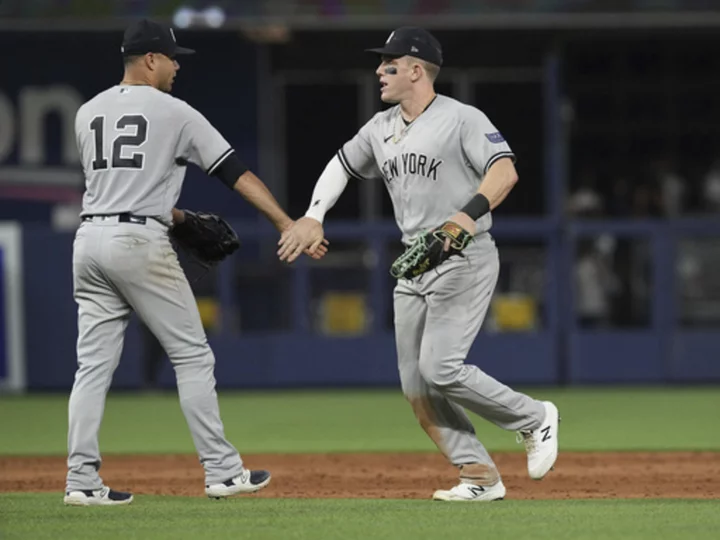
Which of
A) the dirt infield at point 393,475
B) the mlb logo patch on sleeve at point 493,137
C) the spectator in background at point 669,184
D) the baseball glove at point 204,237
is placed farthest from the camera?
the spectator in background at point 669,184

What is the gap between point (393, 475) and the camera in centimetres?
842

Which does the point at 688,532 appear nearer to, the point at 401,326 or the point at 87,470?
the point at 401,326

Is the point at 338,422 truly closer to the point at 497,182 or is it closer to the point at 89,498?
the point at 89,498

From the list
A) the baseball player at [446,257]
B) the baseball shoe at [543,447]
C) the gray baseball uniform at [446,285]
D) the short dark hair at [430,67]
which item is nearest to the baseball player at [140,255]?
the baseball player at [446,257]

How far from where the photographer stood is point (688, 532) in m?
5.49

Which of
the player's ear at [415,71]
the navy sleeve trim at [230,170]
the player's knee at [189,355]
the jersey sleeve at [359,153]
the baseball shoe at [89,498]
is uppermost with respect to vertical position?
the player's ear at [415,71]

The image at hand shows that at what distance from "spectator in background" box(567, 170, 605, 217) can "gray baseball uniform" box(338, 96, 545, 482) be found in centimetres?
1045

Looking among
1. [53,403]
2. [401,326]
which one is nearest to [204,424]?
[401,326]

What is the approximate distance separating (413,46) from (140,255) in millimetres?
1492

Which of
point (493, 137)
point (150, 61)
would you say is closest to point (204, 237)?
point (150, 61)

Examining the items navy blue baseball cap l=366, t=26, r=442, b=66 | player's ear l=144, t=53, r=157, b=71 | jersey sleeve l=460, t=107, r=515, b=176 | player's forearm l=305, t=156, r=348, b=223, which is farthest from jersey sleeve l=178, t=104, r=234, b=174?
jersey sleeve l=460, t=107, r=515, b=176

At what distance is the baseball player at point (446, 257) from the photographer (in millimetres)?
6555

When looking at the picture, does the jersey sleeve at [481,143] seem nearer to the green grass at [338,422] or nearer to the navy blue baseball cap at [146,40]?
the navy blue baseball cap at [146,40]

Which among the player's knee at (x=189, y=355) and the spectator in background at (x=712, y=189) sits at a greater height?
the spectator in background at (x=712, y=189)
